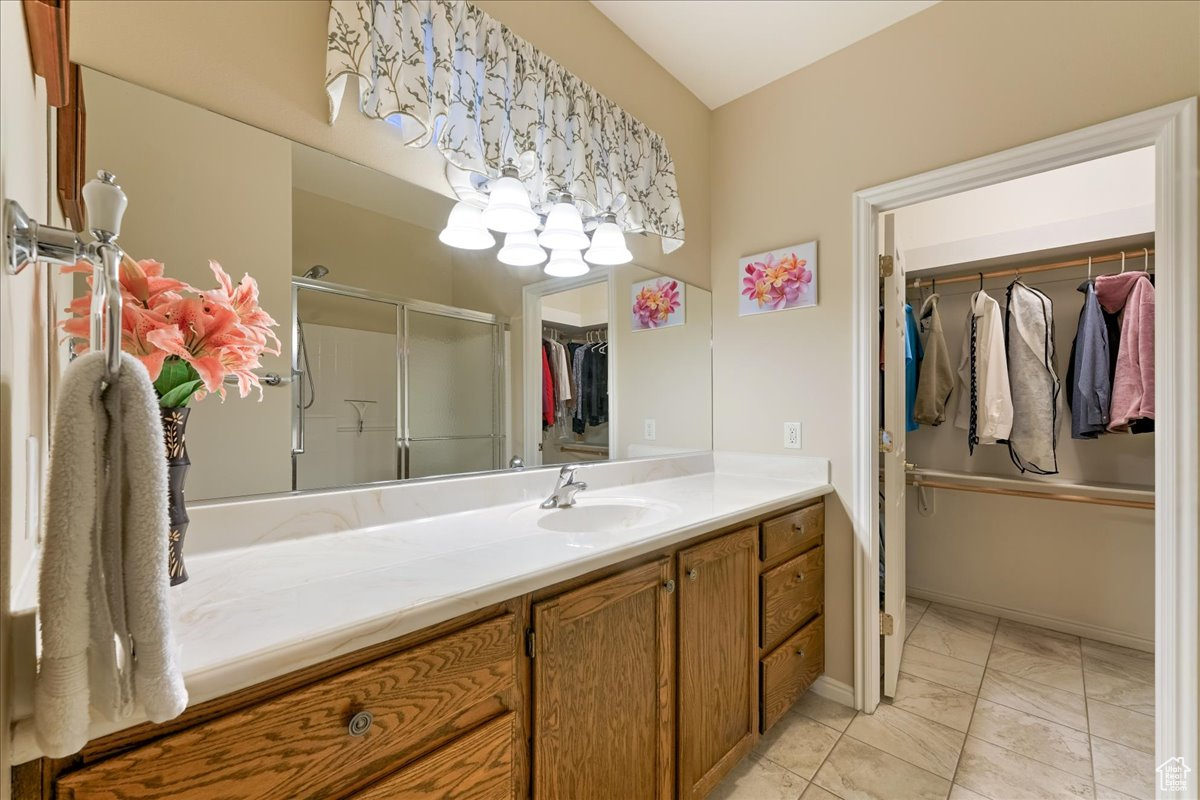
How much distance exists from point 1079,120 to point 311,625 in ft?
7.58

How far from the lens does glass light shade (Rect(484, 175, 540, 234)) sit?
1471mm

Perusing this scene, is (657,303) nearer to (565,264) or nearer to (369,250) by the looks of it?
(565,264)

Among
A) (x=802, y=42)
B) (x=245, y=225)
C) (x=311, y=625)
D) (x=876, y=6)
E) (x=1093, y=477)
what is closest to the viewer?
(x=311, y=625)

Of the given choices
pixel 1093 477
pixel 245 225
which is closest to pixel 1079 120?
pixel 1093 477

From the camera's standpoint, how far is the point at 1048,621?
254 cm

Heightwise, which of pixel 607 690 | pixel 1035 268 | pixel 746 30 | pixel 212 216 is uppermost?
pixel 746 30

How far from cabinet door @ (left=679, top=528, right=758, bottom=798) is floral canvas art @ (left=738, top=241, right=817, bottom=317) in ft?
3.41

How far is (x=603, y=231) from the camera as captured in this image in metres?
1.82

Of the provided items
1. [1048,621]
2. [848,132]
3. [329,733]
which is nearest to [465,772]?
[329,733]

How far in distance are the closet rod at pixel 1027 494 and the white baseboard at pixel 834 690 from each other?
1313mm

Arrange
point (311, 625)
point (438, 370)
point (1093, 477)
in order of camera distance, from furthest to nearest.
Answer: point (1093, 477) < point (438, 370) < point (311, 625)

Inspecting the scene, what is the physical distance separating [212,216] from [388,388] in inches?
20.7

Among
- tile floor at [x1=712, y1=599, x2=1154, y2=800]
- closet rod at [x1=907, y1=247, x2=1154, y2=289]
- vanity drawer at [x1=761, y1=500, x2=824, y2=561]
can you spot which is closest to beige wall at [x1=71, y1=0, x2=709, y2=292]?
vanity drawer at [x1=761, y1=500, x2=824, y2=561]

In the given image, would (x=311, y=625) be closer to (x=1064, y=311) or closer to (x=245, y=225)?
(x=245, y=225)
